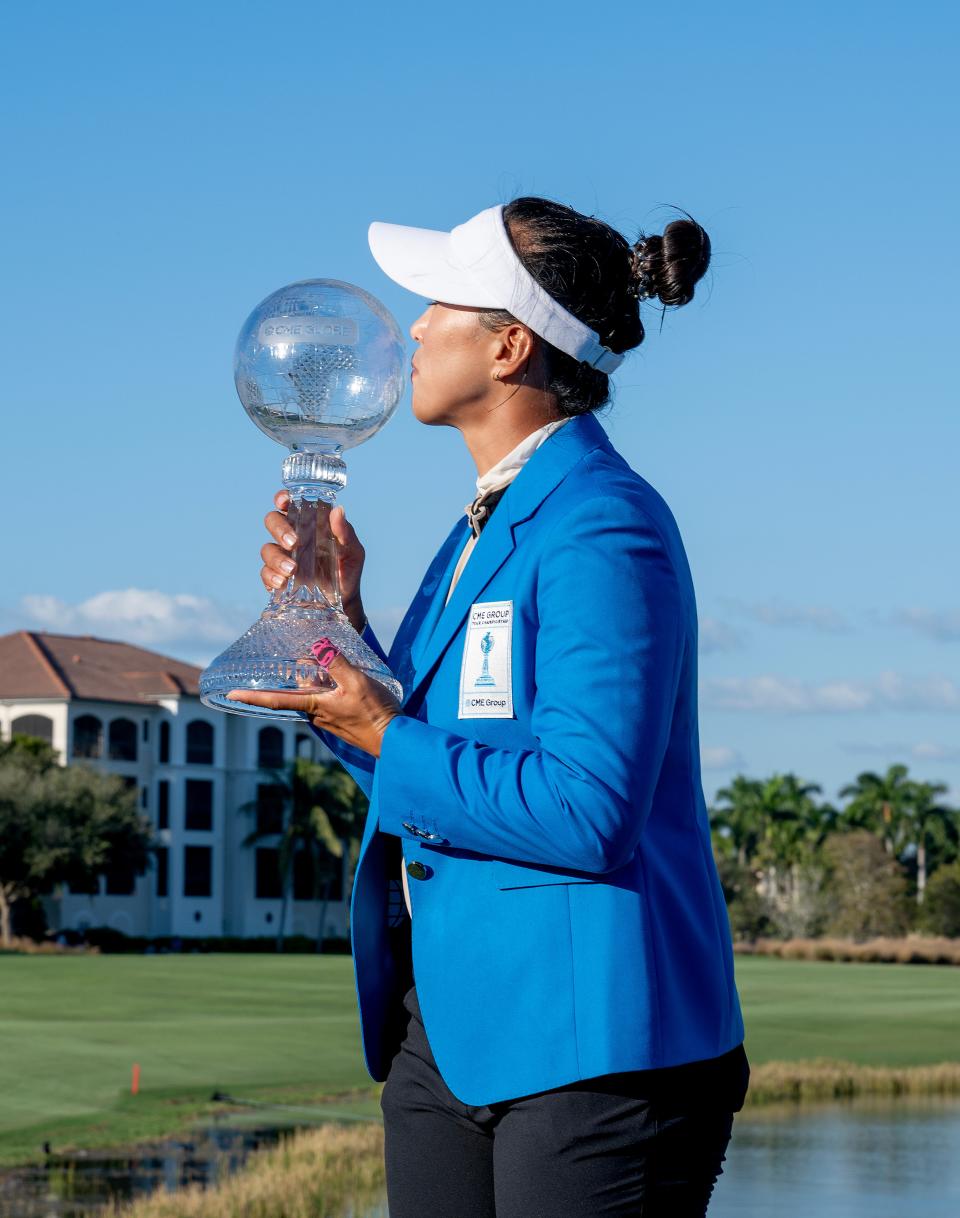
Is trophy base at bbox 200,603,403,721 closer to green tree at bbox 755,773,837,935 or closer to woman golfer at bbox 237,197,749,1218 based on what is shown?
woman golfer at bbox 237,197,749,1218

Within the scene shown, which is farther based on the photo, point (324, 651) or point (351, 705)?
point (324, 651)

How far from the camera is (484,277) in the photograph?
2953 millimetres

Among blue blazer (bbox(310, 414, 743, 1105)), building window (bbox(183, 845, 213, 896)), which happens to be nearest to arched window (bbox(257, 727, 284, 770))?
building window (bbox(183, 845, 213, 896))

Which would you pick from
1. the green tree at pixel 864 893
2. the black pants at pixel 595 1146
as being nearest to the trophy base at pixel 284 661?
the black pants at pixel 595 1146

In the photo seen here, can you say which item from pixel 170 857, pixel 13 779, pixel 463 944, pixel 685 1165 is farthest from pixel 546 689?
pixel 170 857

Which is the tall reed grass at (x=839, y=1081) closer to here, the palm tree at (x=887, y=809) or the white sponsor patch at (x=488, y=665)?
the white sponsor patch at (x=488, y=665)

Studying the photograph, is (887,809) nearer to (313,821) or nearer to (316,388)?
(313,821)

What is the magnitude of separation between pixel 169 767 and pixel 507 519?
82.7 meters

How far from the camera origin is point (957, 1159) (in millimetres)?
20469

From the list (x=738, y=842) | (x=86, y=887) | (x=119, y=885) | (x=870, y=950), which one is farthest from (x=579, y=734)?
(x=738, y=842)

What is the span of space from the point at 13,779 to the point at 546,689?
6453cm

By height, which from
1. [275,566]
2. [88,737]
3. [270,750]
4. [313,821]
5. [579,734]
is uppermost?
[88,737]

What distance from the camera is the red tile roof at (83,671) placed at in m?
81.2

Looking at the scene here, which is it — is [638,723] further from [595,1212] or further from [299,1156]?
[299,1156]
